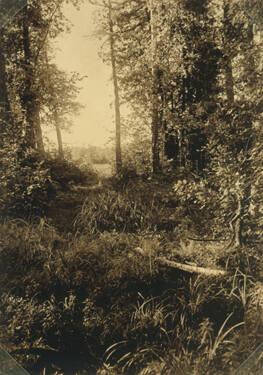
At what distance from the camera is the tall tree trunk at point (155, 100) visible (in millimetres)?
1617

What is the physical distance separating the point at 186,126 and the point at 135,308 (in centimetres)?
78

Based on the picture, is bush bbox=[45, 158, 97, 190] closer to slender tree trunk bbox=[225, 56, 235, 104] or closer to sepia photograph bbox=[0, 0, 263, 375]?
sepia photograph bbox=[0, 0, 263, 375]

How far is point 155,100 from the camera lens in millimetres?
1649

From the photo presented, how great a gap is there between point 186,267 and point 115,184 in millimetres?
469

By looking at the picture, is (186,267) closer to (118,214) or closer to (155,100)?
(118,214)

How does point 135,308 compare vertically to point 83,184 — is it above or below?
below

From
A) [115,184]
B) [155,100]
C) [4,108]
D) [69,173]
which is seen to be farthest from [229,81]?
[4,108]

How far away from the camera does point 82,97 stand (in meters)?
1.61

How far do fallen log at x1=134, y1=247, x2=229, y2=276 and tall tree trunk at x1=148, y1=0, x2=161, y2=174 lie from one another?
35 centimetres

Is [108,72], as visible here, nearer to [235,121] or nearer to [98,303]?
[235,121]

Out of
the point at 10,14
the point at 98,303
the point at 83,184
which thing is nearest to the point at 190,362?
the point at 98,303

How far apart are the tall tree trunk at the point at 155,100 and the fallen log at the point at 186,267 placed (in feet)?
1.14

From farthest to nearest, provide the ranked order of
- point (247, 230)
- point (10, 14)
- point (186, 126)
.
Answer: point (247, 230) → point (186, 126) → point (10, 14)

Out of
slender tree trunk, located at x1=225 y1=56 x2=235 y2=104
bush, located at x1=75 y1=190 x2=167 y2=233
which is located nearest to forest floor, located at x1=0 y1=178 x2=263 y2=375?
bush, located at x1=75 y1=190 x2=167 y2=233
